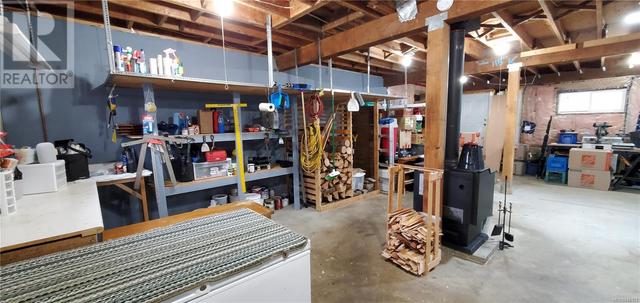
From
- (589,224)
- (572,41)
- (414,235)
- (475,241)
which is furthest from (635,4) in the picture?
(414,235)

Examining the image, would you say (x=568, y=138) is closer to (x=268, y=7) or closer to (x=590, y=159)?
(x=590, y=159)

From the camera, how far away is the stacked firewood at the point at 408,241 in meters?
2.29

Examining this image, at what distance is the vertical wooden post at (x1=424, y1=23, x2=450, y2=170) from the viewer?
8.07 feet

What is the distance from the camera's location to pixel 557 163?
574 centimetres

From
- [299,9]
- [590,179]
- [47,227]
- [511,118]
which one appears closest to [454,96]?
[299,9]

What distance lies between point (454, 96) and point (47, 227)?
3269 millimetres

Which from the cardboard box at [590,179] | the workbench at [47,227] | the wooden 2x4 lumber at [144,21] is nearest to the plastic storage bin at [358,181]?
the wooden 2x4 lumber at [144,21]

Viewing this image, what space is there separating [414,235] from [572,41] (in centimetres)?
418

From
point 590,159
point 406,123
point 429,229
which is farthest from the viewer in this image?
point 406,123

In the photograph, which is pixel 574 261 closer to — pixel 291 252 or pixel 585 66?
pixel 291 252

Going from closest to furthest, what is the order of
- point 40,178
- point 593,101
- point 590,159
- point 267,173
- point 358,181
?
1. point 40,178
2. point 267,173
3. point 358,181
4. point 590,159
5. point 593,101

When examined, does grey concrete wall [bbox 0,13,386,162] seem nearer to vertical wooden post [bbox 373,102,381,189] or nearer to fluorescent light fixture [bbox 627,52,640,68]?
vertical wooden post [bbox 373,102,381,189]

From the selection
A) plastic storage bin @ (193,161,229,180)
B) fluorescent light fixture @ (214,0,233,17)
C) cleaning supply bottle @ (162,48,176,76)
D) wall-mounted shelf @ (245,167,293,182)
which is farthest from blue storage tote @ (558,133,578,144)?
cleaning supply bottle @ (162,48,176,76)

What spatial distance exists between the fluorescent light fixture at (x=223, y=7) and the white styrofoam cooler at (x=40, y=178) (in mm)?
1861
